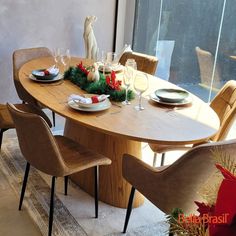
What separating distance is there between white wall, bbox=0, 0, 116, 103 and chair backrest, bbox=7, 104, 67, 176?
6.30 feet

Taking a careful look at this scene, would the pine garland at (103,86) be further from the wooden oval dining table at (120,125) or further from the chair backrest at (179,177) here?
the chair backrest at (179,177)

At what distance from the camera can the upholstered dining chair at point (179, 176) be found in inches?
59.9

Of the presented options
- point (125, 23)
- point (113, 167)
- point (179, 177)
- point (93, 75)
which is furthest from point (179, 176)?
point (125, 23)

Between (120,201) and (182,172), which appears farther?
(120,201)

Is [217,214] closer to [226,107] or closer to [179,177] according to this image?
[179,177]

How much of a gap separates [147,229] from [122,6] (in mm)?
2896

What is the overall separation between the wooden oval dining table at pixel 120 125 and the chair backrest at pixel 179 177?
0.52 feet

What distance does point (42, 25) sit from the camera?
12.4 ft

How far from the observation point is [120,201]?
2420mm

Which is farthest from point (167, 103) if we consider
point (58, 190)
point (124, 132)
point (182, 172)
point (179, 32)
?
point (179, 32)

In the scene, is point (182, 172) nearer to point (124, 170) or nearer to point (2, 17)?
point (124, 170)

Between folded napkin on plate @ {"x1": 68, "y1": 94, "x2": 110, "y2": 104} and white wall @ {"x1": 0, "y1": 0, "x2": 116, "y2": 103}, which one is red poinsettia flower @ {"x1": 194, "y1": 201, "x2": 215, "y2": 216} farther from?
white wall @ {"x1": 0, "y1": 0, "x2": 116, "y2": 103}

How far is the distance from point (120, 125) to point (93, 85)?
56cm

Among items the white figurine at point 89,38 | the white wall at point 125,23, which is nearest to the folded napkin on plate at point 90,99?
the white figurine at point 89,38
